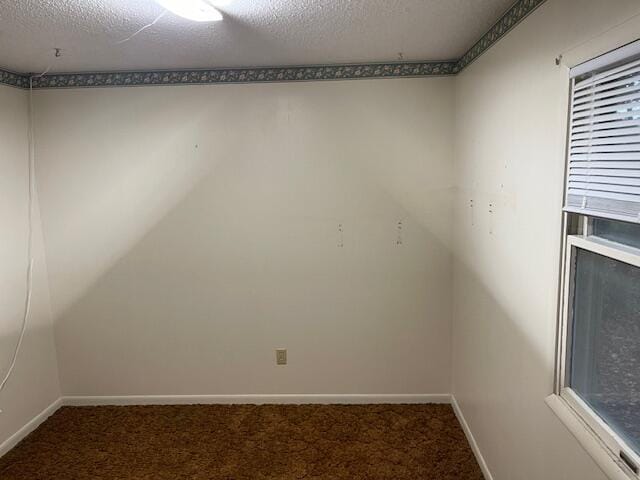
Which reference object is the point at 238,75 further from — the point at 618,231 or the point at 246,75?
the point at 618,231

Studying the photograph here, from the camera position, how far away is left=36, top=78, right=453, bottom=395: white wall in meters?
2.59

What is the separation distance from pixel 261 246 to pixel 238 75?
3.51 feet

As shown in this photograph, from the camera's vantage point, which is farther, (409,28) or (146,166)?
(146,166)

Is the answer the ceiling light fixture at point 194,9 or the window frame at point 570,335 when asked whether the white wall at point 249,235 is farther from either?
the window frame at point 570,335

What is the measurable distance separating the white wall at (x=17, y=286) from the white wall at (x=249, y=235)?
97mm

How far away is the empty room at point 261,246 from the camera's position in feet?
6.54

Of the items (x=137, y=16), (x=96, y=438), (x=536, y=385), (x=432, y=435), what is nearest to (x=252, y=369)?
(x=96, y=438)

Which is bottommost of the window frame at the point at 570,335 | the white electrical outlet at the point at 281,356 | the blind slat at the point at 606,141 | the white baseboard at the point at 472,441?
the white baseboard at the point at 472,441

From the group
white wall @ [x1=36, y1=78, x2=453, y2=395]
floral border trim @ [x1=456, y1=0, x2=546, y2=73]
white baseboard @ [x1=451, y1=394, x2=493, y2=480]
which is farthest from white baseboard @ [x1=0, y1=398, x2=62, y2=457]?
floral border trim @ [x1=456, y1=0, x2=546, y2=73]

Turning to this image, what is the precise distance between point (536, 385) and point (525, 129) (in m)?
0.97

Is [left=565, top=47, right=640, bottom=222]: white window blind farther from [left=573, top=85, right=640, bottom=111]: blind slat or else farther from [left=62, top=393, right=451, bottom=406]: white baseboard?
[left=62, top=393, right=451, bottom=406]: white baseboard

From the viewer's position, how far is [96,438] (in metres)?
2.55

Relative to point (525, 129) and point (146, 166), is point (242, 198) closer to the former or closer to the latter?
point (146, 166)

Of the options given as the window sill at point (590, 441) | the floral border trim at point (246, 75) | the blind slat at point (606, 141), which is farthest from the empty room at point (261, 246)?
the blind slat at point (606, 141)
